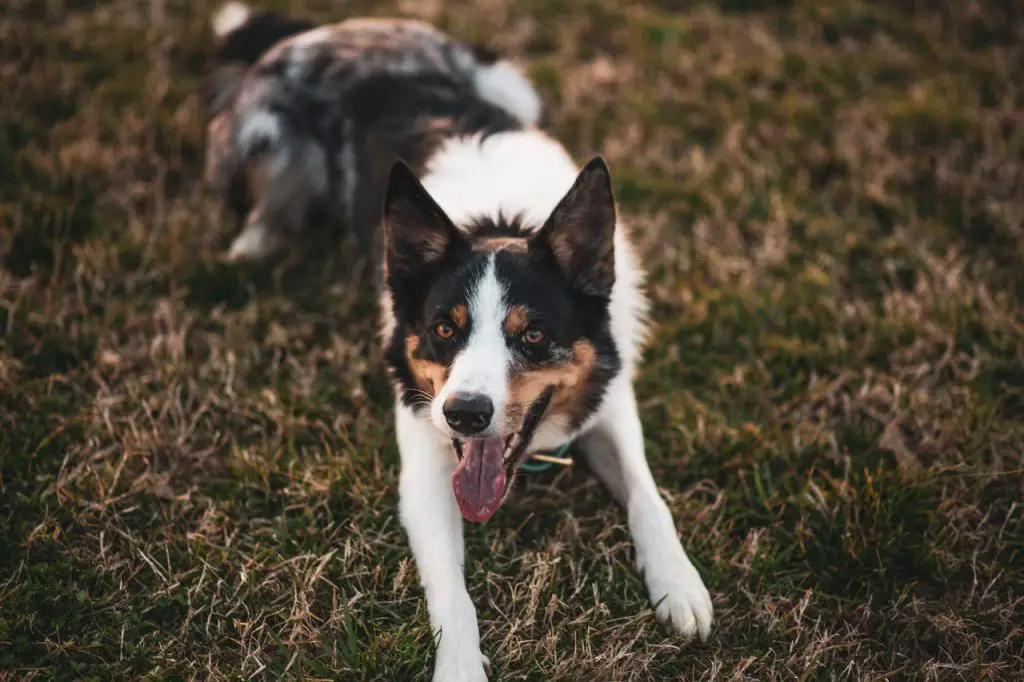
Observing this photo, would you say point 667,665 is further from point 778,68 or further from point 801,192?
point 778,68

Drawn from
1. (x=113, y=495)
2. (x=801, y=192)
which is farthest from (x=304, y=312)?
(x=801, y=192)

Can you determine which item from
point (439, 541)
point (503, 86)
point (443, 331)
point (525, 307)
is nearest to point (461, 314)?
point (443, 331)

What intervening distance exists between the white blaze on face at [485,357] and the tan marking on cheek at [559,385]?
0.07 m

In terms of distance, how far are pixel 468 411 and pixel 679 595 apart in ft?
3.40

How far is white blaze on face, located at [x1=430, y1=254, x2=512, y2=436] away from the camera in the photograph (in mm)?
2803

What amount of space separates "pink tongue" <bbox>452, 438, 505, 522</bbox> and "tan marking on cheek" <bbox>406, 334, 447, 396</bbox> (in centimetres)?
24

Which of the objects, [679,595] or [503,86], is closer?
[679,595]

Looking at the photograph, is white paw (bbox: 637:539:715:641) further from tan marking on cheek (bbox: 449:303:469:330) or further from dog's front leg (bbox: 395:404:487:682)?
tan marking on cheek (bbox: 449:303:469:330)

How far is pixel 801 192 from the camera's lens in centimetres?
516

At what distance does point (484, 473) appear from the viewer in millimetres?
3031

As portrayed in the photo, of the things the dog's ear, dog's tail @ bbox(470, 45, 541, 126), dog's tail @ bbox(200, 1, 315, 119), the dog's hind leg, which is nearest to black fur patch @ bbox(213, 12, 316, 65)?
dog's tail @ bbox(200, 1, 315, 119)

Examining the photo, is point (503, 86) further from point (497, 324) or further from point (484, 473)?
point (484, 473)

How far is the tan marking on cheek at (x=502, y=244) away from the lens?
3133mm

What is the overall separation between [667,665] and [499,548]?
0.75m
